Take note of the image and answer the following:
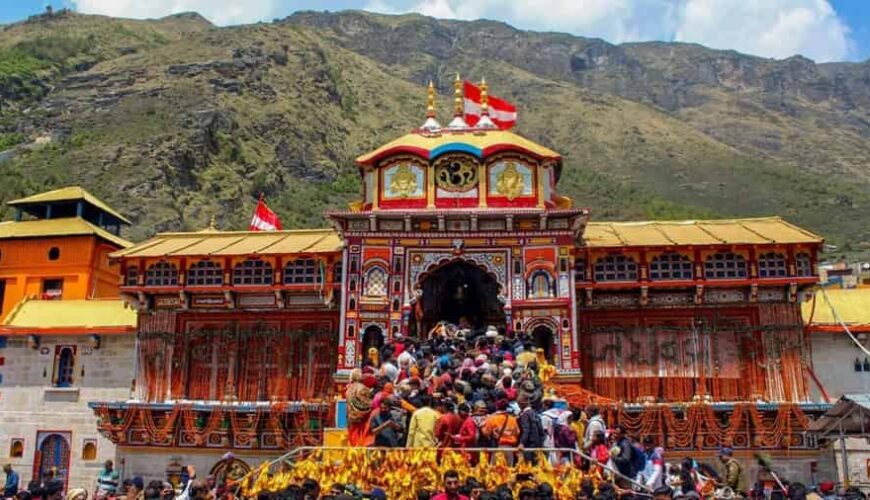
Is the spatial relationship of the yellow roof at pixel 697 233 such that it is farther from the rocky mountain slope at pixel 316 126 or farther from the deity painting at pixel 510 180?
the rocky mountain slope at pixel 316 126

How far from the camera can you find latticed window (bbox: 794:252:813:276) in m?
24.9

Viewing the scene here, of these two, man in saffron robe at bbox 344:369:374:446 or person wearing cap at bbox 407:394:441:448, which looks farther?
man in saffron robe at bbox 344:369:374:446

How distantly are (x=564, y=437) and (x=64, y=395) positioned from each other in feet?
68.3

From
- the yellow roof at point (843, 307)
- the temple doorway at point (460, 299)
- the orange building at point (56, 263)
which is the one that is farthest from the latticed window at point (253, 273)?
the yellow roof at point (843, 307)

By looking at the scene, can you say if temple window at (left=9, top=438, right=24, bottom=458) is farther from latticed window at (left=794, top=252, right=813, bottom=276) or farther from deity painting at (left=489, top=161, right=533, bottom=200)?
latticed window at (left=794, top=252, right=813, bottom=276)

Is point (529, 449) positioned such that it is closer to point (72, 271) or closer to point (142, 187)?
point (72, 271)

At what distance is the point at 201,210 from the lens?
72938 millimetres

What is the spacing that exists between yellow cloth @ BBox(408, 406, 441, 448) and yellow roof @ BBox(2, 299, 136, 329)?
17.5m

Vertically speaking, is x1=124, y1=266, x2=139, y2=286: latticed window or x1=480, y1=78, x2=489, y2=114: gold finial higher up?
x1=480, y1=78, x2=489, y2=114: gold finial

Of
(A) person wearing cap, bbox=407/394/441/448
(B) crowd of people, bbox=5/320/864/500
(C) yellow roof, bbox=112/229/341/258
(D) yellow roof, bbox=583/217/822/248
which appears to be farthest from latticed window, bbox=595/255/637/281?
(A) person wearing cap, bbox=407/394/441/448

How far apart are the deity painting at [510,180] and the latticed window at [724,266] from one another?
6092 mm

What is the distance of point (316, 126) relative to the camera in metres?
95.1

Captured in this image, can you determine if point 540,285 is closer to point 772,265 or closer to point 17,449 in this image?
point 772,265

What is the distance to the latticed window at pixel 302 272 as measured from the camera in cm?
2659
